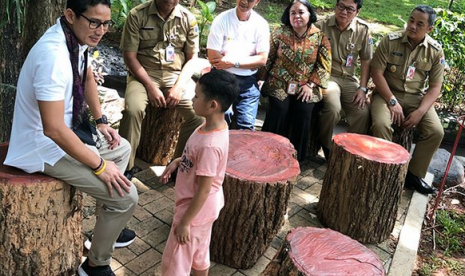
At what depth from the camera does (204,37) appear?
6898 mm

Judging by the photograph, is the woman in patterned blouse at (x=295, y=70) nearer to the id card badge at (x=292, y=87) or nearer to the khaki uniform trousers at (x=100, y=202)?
the id card badge at (x=292, y=87)

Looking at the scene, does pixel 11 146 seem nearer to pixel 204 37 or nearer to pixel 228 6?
pixel 204 37

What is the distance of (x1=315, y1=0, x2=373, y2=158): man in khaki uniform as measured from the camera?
430 cm

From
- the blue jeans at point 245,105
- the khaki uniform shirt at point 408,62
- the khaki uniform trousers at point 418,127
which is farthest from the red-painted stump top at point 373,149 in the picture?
the khaki uniform shirt at point 408,62

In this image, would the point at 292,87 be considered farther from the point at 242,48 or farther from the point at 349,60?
the point at 349,60

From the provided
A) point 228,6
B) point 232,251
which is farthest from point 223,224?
point 228,6

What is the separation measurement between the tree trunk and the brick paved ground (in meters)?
0.94

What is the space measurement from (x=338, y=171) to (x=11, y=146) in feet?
7.30

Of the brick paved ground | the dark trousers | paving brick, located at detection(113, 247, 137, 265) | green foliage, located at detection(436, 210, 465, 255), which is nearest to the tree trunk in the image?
the brick paved ground

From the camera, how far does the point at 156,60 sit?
380 centimetres

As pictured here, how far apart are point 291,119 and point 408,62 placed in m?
1.23

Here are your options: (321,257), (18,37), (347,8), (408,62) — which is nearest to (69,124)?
(18,37)

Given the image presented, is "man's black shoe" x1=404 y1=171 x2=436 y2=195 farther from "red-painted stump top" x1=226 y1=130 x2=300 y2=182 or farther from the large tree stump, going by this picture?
"red-painted stump top" x1=226 y1=130 x2=300 y2=182

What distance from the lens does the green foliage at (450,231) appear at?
3731mm
